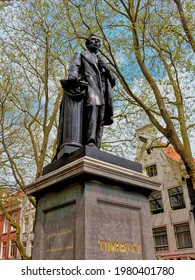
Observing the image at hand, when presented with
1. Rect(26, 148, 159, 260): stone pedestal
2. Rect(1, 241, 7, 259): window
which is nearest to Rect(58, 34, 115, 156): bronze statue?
Rect(26, 148, 159, 260): stone pedestal

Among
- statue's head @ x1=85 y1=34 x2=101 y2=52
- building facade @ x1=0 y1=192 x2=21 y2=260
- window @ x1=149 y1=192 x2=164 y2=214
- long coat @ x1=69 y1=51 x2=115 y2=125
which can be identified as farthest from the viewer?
building facade @ x1=0 y1=192 x2=21 y2=260

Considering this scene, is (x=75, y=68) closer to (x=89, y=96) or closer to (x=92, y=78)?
(x=92, y=78)

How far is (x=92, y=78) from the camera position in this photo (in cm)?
530

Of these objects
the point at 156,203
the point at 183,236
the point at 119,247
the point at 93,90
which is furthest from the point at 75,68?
the point at 156,203

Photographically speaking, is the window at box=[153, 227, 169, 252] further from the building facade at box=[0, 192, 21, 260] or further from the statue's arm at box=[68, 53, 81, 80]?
the statue's arm at box=[68, 53, 81, 80]

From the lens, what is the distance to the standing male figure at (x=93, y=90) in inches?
197

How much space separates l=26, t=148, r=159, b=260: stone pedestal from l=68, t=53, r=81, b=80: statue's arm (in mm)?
1504

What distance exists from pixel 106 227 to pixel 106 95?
2.64 meters

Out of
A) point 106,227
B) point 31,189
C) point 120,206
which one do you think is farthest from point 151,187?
point 31,189

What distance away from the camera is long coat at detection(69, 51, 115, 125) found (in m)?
5.14

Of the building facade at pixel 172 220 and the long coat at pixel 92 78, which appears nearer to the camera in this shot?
the long coat at pixel 92 78

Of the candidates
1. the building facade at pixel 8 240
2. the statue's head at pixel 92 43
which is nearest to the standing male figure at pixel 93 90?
the statue's head at pixel 92 43

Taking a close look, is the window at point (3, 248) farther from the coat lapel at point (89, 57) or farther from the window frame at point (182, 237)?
the coat lapel at point (89, 57)

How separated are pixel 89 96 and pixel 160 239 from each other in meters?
20.6
